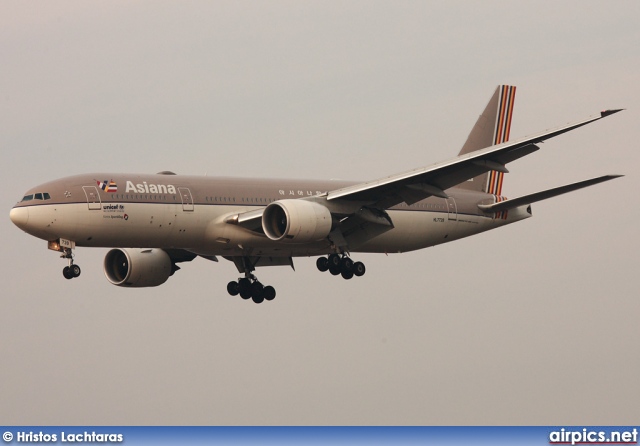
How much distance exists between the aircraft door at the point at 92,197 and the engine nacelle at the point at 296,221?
6523 mm

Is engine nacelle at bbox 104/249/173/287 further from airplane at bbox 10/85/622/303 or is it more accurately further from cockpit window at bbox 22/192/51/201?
cockpit window at bbox 22/192/51/201

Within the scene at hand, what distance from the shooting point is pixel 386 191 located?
176 ft

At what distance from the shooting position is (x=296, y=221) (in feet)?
169

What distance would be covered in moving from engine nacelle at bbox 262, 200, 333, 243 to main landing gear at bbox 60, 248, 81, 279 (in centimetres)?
756

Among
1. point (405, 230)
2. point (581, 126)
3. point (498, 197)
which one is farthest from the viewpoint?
point (498, 197)

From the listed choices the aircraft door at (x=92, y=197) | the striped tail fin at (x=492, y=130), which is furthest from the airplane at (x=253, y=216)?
the striped tail fin at (x=492, y=130)

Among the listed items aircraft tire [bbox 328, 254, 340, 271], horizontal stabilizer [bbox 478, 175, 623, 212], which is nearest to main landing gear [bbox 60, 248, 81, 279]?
aircraft tire [bbox 328, 254, 340, 271]

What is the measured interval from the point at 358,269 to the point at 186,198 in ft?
27.3

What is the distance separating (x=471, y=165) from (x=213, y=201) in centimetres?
1056

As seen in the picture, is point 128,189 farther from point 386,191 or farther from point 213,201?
point 386,191

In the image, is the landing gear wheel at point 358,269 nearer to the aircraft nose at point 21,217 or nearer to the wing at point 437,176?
the wing at point 437,176

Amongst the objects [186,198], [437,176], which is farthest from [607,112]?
[186,198]

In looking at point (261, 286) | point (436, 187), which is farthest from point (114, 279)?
point (436, 187)

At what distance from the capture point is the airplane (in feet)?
167
